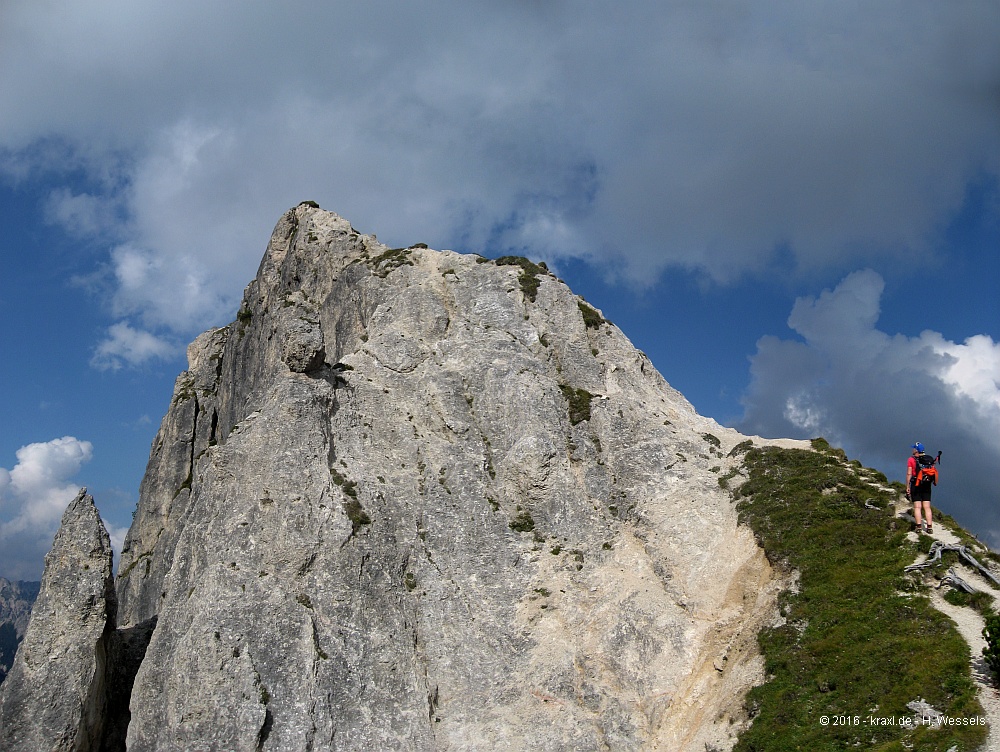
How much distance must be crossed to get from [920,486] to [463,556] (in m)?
23.6

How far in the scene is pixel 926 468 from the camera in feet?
106

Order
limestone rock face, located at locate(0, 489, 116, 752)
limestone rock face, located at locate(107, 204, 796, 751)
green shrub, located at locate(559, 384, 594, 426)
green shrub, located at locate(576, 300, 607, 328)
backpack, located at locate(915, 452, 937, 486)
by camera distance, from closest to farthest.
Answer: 1. backpack, located at locate(915, 452, 937, 486)
2. limestone rock face, located at locate(107, 204, 796, 751)
3. limestone rock face, located at locate(0, 489, 116, 752)
4. green shrub, located at locate(559, 384, 594, 426)
5. green shrub, located at locate(576, 300, 607, 328)

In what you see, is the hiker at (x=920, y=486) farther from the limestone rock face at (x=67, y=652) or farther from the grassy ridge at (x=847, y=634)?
the limestone rock face at (x=67, y=652)

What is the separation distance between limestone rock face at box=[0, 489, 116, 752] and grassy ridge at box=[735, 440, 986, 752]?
3196cm

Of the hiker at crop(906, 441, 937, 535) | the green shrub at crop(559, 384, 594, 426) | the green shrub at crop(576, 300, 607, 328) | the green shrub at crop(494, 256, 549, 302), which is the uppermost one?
the green shrub at crop(494, 256, 549, 302)

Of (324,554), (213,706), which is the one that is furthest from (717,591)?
(213,706)

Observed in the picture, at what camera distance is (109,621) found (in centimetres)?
4041

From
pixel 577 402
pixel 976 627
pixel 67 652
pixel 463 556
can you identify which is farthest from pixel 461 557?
pixel 976 627

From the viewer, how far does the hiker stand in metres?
32.3

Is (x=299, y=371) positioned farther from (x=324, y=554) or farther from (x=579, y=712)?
Answer: (x=579, y=712)

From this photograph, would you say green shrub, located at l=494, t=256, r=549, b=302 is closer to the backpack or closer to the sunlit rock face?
the sunlit rock face

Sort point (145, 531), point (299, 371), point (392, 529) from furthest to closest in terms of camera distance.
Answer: point (145, 531) → point (299, 371) → point (392, 529)

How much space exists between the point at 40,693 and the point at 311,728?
47.8 feet

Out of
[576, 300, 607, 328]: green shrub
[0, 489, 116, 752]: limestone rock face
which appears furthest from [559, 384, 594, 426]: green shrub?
[0, 489, 116, 752]: limestone rock face
